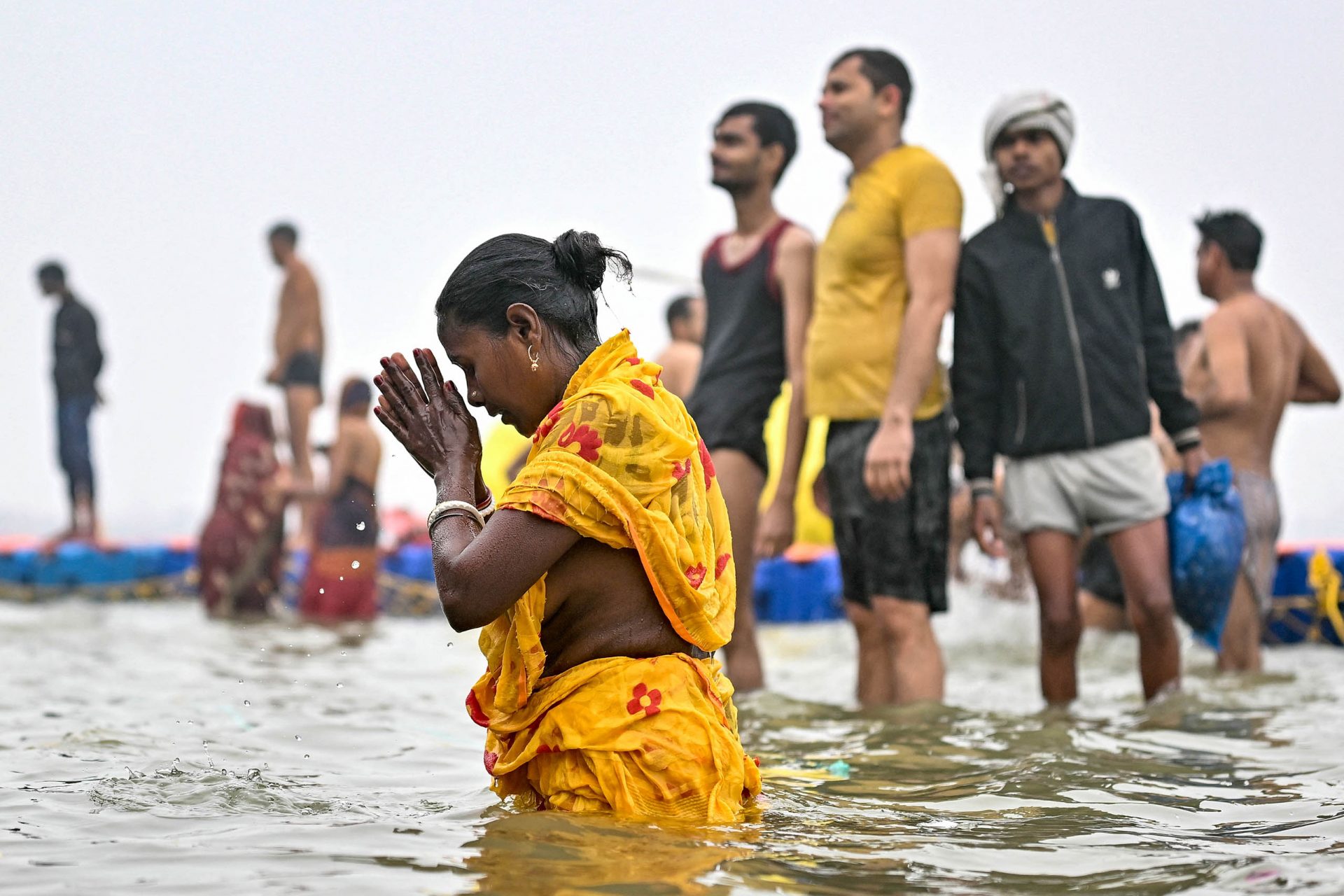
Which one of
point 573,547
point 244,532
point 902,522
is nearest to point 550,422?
point 573,547

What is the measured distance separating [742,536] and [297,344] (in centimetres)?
724

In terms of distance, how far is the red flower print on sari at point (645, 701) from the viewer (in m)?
2.69

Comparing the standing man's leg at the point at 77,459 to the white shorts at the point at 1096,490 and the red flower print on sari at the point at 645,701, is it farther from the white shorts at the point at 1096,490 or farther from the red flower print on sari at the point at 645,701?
the red flower print on sari at the point at 645,701

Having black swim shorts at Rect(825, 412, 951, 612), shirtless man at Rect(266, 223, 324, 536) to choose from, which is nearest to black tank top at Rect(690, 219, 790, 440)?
black swim shorts at Rect(825, 412, 951, 612)

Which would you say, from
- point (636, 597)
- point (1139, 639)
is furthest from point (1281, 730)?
point (636, 597)

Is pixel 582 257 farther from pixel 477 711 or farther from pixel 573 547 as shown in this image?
pixel 477 711

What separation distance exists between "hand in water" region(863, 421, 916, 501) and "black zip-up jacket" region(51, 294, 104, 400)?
943cm

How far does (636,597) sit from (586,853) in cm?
49

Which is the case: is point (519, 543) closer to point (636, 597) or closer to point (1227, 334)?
point (636, 597)

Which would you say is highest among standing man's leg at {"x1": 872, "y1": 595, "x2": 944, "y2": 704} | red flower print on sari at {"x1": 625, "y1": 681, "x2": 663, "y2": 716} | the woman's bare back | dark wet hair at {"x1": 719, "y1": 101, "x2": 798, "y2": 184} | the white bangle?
dark wet hair at {"x1": 719, "y1": 101, "x2": 798, "y2": 184}

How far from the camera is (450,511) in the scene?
272 centimetres

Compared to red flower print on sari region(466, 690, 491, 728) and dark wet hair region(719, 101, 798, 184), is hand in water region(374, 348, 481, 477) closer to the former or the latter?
red flower print on sari region(466, 690, 491, 728)

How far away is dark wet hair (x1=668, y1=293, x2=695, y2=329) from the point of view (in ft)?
29.1

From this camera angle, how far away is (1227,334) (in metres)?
6.52
